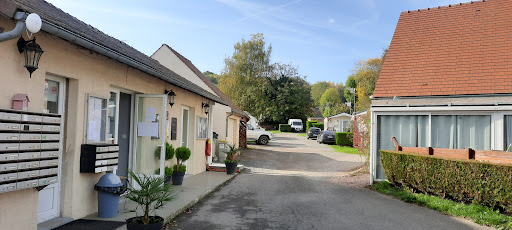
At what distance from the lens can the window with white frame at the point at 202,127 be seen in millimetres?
12793

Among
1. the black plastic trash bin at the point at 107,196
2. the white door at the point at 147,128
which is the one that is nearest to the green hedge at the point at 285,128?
the white door at the point at 147,128

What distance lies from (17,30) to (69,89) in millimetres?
1916

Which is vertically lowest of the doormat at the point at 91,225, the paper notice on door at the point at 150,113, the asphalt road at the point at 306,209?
the asphalt road at the point at 306,209

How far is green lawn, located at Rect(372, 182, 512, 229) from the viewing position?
6.57 meters

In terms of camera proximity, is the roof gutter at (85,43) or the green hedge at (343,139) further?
the green hedge at (343,139)

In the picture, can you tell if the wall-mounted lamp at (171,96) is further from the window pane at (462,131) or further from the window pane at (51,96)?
the window pane at (462,131)

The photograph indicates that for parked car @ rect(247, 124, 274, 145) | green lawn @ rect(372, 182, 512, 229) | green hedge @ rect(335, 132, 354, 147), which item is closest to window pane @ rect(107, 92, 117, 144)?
green lawn @ rect(372, 182, 512, 229)

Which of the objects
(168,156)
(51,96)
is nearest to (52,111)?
(51,96)

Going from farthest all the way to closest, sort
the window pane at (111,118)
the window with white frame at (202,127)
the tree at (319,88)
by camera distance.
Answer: the tree at (319,88), the window with white frame at (202,127), the window pane at (111,118)

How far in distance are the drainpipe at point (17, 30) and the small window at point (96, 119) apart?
2.14 metres

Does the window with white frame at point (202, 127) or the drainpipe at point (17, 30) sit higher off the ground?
the drainpipe at point (17, 30)

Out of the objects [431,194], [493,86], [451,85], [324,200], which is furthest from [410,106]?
[324,200]

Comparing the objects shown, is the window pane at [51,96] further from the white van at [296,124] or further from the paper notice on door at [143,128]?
the white van at [296,124]

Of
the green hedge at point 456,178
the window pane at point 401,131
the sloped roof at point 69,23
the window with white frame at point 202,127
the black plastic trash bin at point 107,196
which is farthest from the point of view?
the window with white frame at point 202,127
